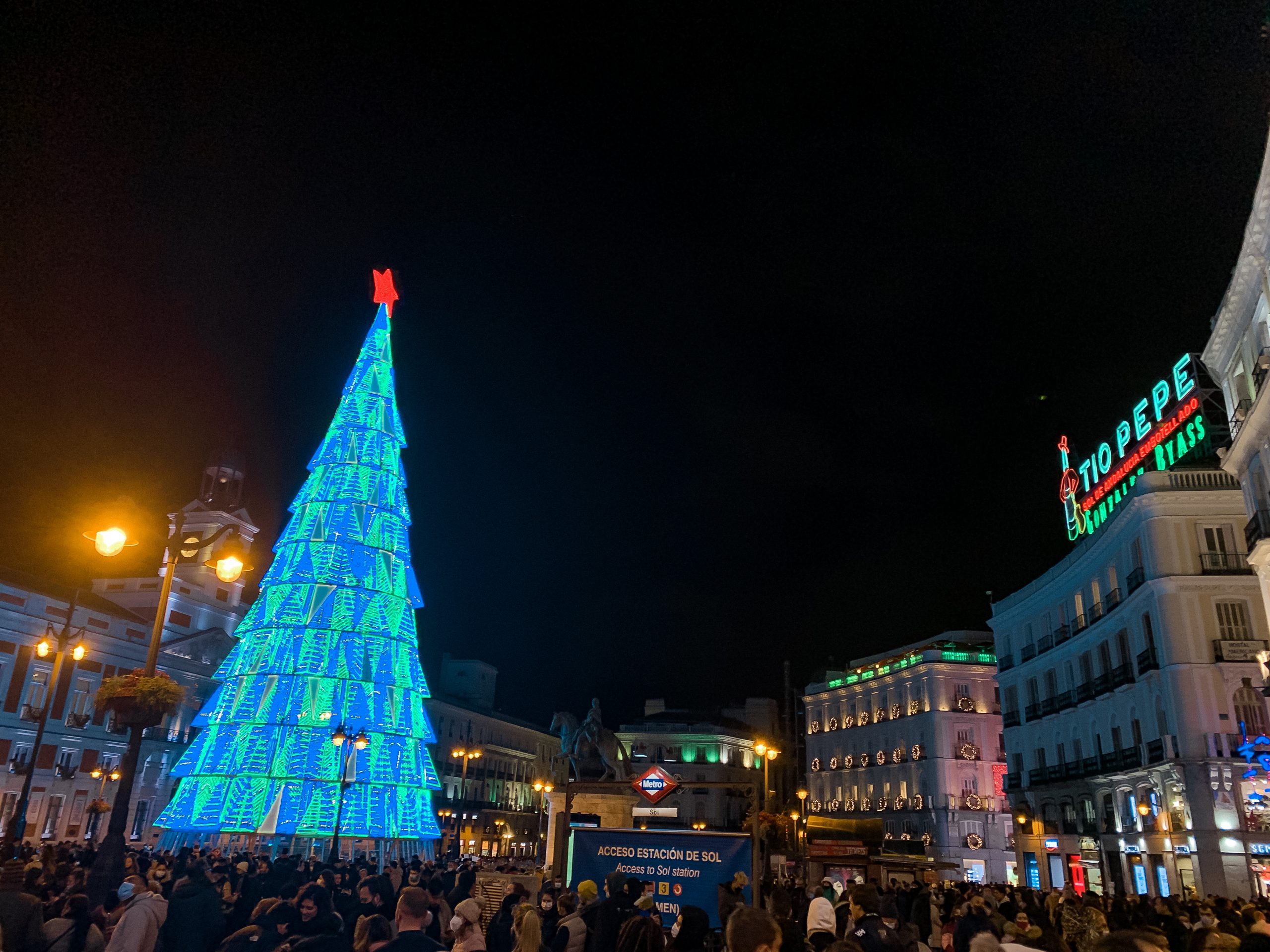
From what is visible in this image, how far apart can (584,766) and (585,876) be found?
22657 millimetres

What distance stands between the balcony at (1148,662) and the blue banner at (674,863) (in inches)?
1026

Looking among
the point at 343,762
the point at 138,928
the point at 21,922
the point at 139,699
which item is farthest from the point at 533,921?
the point at 343,762

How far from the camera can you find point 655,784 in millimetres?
16188

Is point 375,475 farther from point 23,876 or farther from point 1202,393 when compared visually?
point 1202,393

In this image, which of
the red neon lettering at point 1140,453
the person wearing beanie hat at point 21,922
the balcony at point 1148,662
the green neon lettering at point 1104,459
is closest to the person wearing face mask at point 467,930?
the person wearing beanie hat at point 21,922

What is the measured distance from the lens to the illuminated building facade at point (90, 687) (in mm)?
41500

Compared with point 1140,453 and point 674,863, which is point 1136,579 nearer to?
point 1140,453

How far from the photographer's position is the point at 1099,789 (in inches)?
1428

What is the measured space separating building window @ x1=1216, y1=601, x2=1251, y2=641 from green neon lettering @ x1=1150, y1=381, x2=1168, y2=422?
8.04 meters

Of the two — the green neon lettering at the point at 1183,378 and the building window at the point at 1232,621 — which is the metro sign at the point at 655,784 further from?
the green neon lettering at the point at 1183,378

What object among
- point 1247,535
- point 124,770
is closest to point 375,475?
point 124,770

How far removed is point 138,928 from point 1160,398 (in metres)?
38.3

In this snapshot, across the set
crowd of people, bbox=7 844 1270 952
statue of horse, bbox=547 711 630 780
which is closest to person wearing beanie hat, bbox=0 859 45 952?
crowd of people, bbox=7 844 1270 952

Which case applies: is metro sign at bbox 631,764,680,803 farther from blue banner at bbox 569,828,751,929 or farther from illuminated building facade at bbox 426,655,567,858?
illuminated building facade at bbox 426,655,567,858
